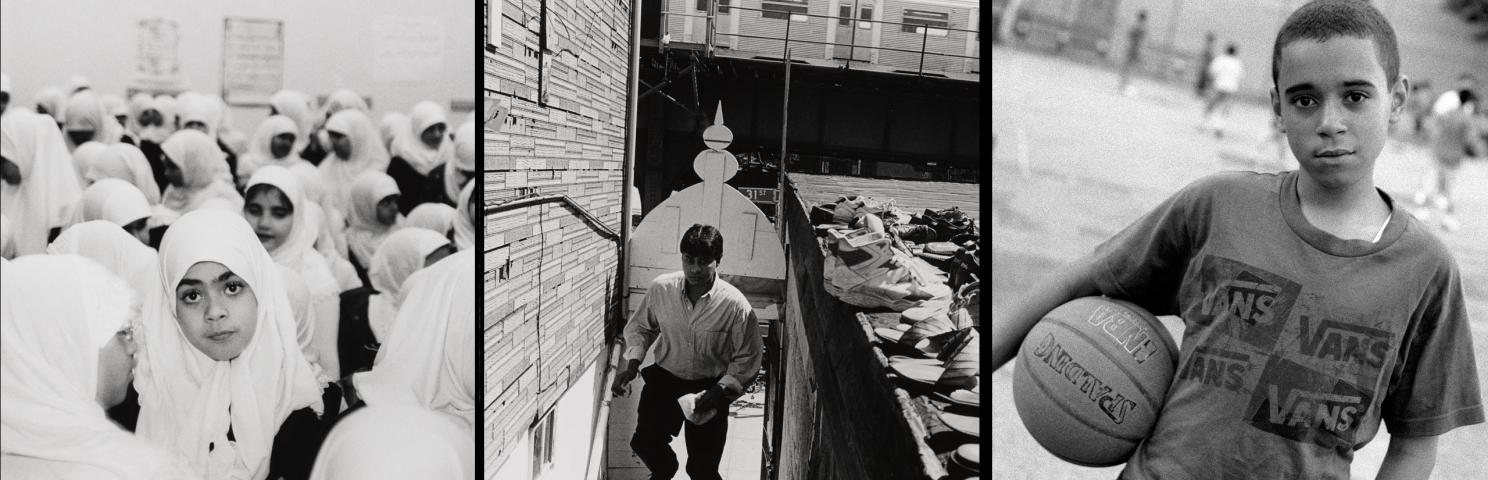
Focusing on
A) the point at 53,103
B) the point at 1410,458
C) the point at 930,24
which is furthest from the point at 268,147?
the point at 1410,458

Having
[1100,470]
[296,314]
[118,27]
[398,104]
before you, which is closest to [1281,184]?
[1100,470]

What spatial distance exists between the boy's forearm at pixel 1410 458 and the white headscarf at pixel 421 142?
2.66m

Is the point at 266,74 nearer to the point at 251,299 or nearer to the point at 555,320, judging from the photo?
the point at 251,299

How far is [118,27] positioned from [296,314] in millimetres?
908

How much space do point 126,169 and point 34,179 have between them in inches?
8.6

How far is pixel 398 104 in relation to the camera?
277 cm

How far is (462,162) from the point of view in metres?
2.84

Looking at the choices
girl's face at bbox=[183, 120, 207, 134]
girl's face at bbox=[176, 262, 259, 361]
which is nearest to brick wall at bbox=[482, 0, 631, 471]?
girl's face at bbox=[176, 262, 259, 361]

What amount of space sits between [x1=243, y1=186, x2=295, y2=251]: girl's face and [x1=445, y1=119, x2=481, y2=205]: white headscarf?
0.45 meters

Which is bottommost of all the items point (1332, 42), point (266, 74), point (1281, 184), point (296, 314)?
point (296, 314)

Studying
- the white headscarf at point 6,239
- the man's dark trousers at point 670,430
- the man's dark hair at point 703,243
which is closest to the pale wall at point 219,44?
the white headscarf at point 6,239

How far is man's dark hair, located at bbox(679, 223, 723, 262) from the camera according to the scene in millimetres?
2701

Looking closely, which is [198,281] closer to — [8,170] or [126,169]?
[126,169]

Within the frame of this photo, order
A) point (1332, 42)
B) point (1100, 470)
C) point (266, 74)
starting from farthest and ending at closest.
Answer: point (266, 74) < point (1100, 470) < point (1332, 42)
